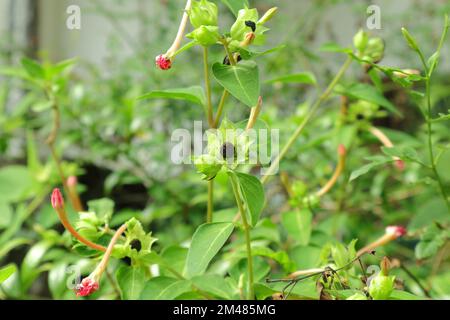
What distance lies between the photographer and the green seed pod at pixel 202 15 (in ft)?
1.33

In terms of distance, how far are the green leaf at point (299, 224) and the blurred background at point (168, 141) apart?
121mm

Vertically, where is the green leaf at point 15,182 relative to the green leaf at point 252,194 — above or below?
below

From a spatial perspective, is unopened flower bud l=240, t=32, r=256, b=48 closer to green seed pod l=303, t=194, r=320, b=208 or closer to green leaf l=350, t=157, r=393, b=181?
green leaf l=350, t=157, r=393, b=181

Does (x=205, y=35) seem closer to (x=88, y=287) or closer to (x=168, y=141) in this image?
(x=88, y=287)

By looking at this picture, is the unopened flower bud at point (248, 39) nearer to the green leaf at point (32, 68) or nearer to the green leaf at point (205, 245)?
the green leaf at point (205, 245)

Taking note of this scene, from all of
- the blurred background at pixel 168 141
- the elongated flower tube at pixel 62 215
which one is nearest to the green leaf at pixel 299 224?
the blurred background at pixel 168 141

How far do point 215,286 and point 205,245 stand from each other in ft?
0.25

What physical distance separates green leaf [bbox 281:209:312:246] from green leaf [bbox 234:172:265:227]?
0.64 ft

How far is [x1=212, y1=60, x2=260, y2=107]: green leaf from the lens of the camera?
0.40 metres

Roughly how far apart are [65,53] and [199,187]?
150 centimetres

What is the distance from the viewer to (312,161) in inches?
44.1

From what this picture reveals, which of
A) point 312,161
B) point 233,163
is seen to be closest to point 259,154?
point 233,163

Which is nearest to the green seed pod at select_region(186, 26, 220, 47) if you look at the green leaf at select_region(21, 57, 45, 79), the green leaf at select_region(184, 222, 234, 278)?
the green leaf at select_region(184, 222, 234, 278)
